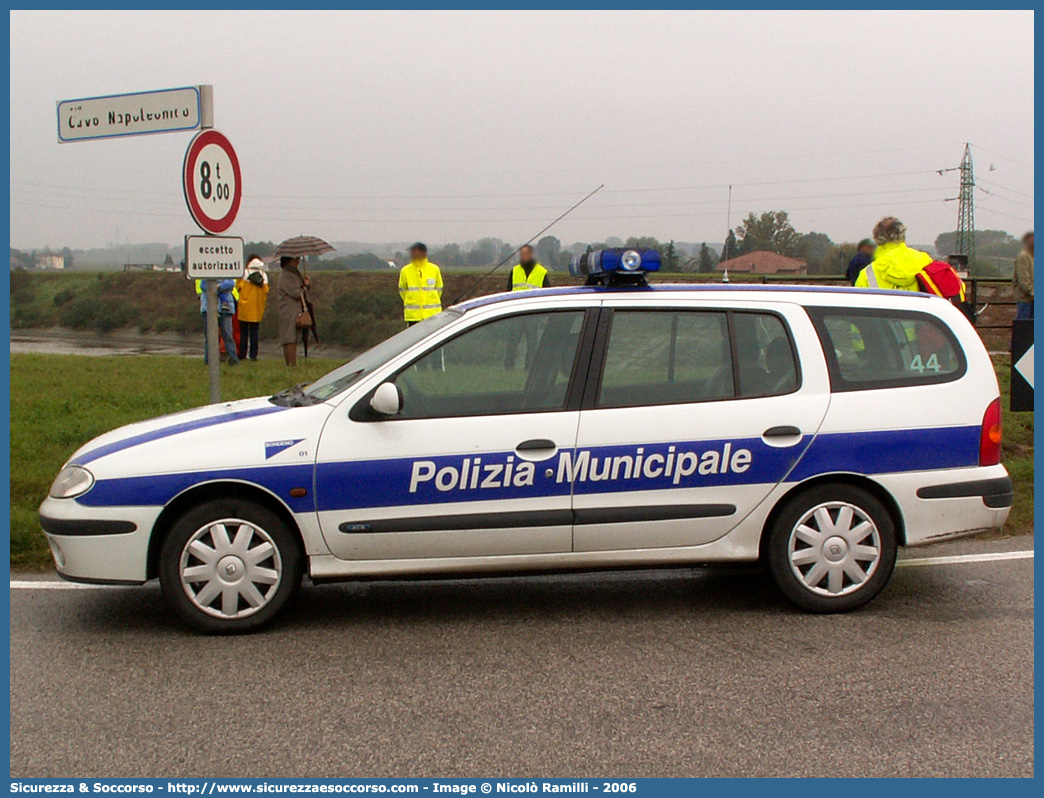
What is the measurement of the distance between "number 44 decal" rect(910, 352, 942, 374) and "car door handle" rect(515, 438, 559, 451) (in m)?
1.93

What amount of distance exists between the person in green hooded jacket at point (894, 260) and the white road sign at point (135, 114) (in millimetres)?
5063

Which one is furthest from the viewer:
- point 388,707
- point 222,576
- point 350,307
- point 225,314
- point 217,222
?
point 350,307

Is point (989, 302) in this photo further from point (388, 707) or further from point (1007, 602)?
point (388, 707)

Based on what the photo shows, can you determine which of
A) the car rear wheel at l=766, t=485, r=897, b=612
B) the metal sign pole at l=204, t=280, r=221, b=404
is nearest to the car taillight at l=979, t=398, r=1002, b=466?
the car rear wheel at l=766, t=485, r=897, b=612

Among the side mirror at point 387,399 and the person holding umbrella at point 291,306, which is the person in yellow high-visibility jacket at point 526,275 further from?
the side mirror at point 387,399

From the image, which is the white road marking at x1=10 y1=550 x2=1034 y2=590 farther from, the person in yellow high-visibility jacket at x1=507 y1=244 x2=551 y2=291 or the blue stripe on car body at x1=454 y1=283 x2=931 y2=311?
the person in yellow high-visibility jacket at x1=507 y1=244 x2=551 y2=291

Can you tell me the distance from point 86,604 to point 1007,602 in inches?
187

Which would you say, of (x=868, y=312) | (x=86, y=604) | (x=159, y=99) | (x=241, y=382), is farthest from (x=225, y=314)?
(x=868, y=312)

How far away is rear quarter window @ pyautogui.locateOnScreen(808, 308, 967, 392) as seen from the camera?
217 inches

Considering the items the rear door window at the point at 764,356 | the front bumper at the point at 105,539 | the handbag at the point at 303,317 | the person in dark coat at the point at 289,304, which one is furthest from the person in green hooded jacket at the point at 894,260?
the handbag at the point at 303,317

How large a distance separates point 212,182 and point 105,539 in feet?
11.2

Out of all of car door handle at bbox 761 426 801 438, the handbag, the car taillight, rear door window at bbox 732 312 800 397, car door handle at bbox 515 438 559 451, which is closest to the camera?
car door handle at bbox 515 438 559 451

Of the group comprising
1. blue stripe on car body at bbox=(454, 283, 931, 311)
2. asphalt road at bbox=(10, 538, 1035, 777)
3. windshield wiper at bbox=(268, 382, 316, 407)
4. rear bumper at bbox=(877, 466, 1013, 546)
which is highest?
blue stripe on car body at bbox=(454, 283, 931, 311)

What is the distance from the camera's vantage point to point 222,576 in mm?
5070
